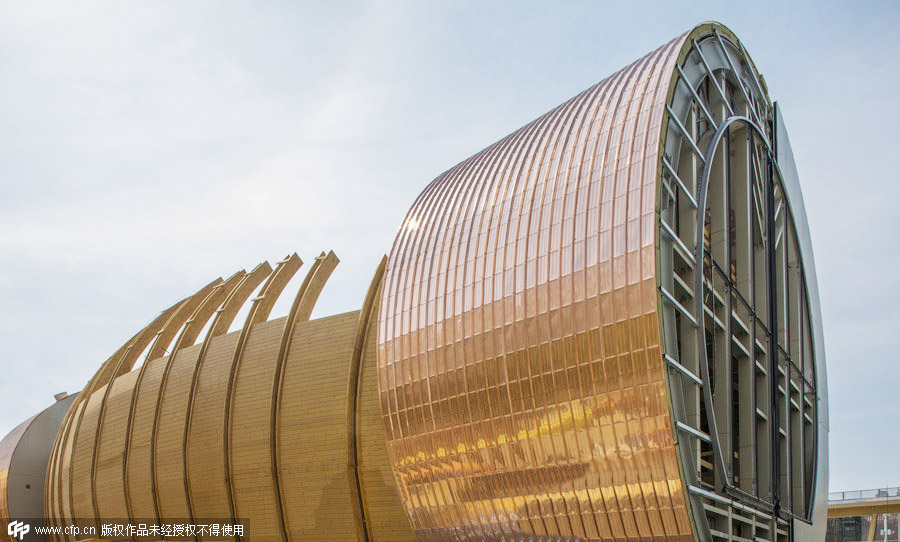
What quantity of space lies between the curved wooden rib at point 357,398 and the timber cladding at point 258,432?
0.11 ft

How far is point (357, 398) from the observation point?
22.7 meters

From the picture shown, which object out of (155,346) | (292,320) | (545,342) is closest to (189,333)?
(155,346)

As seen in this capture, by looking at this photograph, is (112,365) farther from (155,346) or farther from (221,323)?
(221,323)

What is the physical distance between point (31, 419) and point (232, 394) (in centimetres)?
2544

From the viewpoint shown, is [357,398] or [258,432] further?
[258,432]

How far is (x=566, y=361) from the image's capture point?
51.2 ft

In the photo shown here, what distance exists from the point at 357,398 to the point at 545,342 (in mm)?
8544

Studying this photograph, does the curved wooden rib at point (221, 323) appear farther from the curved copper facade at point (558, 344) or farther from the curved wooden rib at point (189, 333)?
Answer: the curved copper facade at point (558, 344)

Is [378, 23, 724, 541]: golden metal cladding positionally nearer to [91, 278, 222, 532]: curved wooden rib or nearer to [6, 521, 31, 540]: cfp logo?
[91, 278, 222, 532]: curved wooden rib

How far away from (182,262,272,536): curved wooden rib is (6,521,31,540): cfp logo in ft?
59.1

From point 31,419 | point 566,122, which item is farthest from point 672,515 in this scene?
point 31,419

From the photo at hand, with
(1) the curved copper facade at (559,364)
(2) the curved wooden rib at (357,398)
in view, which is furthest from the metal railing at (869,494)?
(2) the curved wooden rib at (357,398)

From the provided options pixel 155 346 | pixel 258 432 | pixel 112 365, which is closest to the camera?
pixel 258 432

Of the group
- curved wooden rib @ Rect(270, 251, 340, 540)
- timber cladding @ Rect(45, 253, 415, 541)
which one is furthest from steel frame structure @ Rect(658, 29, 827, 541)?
curved wooden rib @ Rect(270, 251, 340, 540)
